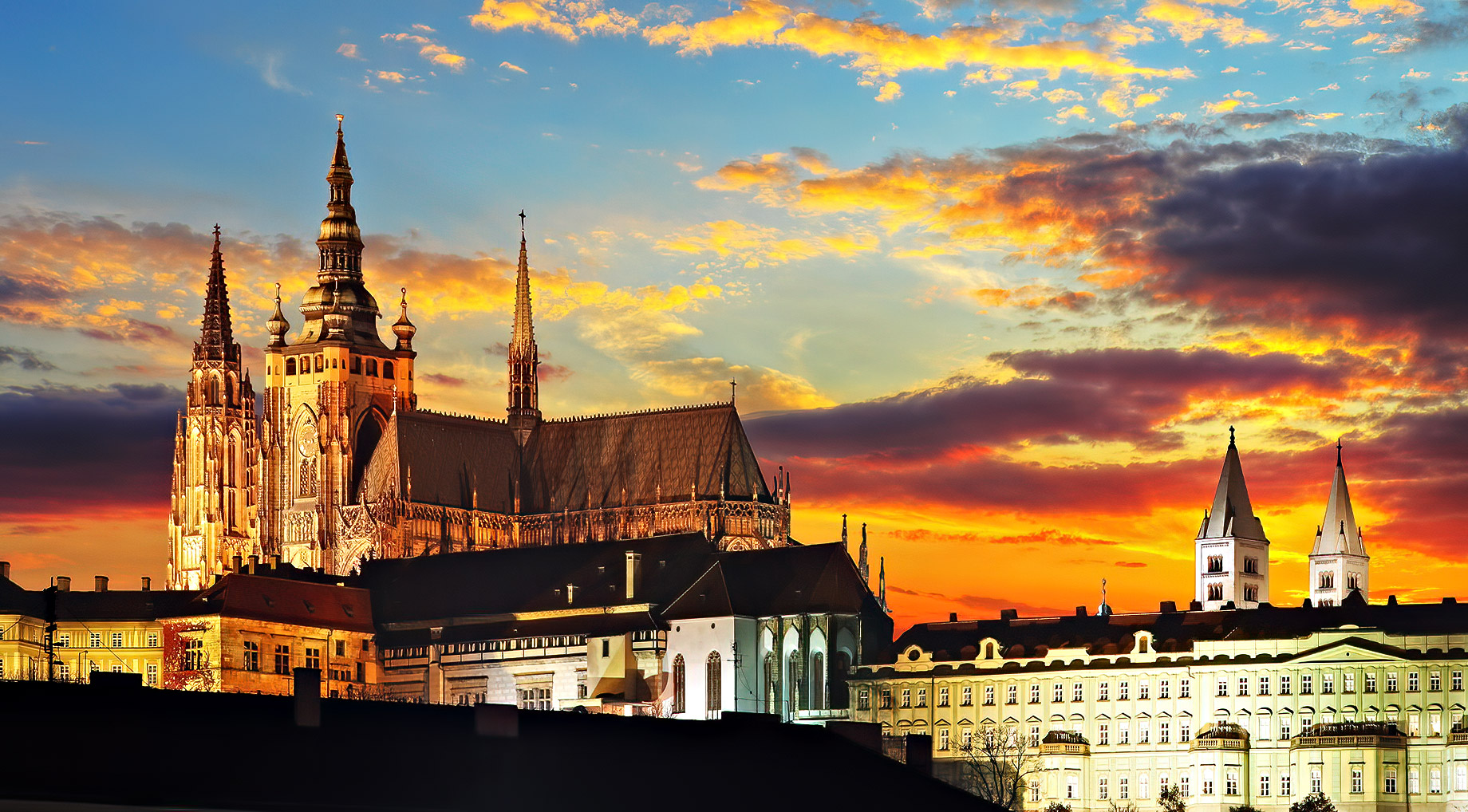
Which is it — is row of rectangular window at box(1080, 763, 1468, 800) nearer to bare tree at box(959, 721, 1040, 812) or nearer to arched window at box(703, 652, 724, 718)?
bare tree at box(959, 721, 1040, 812)

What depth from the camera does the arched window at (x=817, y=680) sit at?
17138 cm

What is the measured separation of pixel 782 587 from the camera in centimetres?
17625

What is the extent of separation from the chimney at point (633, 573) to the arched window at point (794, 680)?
53.2 ft

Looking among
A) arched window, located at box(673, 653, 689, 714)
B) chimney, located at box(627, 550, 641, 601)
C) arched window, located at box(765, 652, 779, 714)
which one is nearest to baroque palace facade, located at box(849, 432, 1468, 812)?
arched window, located at box(765, 652, 779, 714)

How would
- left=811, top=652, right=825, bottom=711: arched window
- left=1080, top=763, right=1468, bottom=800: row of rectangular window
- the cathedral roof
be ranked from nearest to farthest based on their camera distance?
left=1080, top=763, right=1468, bottom=800: row of rectangular window
left=811, top=652, right=825, bottom=711: arched window
the cathedral roof

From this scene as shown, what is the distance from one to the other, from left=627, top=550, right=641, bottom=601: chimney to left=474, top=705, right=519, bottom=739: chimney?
106 meters

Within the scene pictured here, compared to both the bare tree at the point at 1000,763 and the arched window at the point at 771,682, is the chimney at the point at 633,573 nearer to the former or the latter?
the arched window at the point at 771,682

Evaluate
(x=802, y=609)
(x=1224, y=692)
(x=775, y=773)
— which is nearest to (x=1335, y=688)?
(x=1224, y=692)

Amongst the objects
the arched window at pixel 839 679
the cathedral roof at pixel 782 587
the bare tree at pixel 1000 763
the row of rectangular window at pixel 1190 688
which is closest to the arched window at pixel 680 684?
the cathedral roof at pixel 782 587

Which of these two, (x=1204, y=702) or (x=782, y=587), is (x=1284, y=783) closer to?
(x=1204, y=702)

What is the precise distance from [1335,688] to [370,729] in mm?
89270

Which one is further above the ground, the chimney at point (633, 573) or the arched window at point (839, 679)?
the chimney at point (633, 573)

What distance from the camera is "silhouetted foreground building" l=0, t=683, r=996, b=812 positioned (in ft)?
221

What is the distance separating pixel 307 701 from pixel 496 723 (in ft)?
19.5
